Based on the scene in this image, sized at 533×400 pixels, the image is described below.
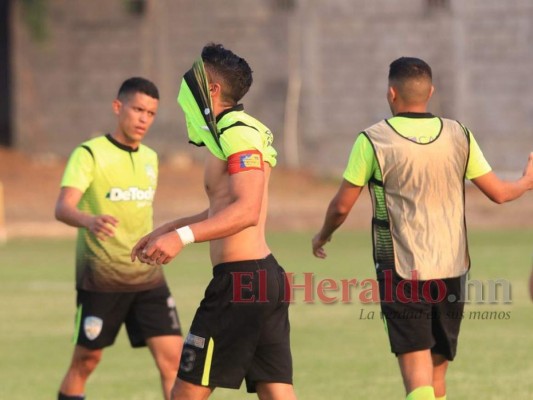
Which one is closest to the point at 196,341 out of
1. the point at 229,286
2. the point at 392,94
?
the point at 229,286

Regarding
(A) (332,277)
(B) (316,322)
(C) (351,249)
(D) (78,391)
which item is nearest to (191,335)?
(D) (78,391)

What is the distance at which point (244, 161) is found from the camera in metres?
6.51

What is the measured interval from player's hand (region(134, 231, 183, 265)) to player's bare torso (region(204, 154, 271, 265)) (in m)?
0.63

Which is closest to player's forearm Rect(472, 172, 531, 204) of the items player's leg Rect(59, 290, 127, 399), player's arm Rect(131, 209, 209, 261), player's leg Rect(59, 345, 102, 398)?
player's arm Rect(131, 209, 209, 261)

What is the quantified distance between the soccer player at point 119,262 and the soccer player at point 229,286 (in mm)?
2306

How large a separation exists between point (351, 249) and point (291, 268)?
4.38 m

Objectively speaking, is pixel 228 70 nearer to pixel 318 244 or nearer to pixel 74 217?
pixel 318 244

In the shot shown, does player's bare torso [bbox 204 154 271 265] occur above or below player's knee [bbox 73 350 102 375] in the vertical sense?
above

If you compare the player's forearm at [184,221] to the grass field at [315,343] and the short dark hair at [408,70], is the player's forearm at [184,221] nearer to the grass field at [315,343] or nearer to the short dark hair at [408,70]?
the short dark hair at [408,70]

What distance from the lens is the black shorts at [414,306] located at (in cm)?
777

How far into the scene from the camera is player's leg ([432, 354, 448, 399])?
8078 millimetres

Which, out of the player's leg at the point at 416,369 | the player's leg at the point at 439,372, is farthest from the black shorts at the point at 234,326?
the player's leg at the point at 439,372

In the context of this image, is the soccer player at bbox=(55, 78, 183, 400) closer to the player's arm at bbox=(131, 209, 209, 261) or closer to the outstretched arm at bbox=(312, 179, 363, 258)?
the outstretched arm at bbox=(312, 179, 363, 258)

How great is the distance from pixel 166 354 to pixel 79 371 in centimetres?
63
